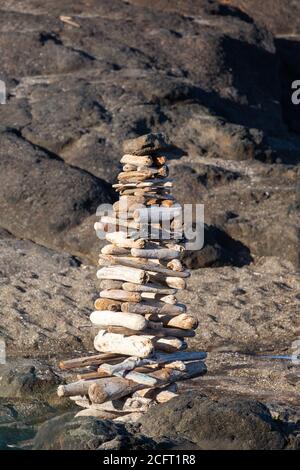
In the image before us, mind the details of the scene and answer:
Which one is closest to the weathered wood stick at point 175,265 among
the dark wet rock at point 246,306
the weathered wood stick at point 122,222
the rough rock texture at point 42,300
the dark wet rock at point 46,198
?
the weathered wood stick at point 122,222

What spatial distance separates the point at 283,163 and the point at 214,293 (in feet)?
24.1

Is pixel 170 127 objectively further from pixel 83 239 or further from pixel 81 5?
pixel 81 5

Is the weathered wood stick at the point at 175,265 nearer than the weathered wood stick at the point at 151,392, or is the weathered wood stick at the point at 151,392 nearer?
the weathered wood stick at the point at 151,392

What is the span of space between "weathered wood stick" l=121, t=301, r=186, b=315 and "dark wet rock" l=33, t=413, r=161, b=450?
226 cm

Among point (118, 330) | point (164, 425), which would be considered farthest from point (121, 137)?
point (164, 425)

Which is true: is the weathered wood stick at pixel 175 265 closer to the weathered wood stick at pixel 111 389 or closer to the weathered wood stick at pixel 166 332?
the weathered wood stick at pixel 166 332

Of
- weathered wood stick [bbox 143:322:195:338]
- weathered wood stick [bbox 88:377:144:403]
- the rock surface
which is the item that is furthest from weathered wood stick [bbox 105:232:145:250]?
weathered wood stick [bbox 88:377:144:403]

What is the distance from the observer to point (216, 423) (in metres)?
12.1

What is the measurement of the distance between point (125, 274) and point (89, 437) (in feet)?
10.7

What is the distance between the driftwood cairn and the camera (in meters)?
13.8

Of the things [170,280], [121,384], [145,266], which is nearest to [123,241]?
[145,266]

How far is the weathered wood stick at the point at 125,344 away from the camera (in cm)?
1380

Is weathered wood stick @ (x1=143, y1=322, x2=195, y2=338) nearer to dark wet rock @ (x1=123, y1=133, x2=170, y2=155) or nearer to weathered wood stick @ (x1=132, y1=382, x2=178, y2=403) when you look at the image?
weathered wood stick @ (x1=132, y1=382, x2=178, y2=403)

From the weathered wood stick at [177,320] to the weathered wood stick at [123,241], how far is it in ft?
3.44
